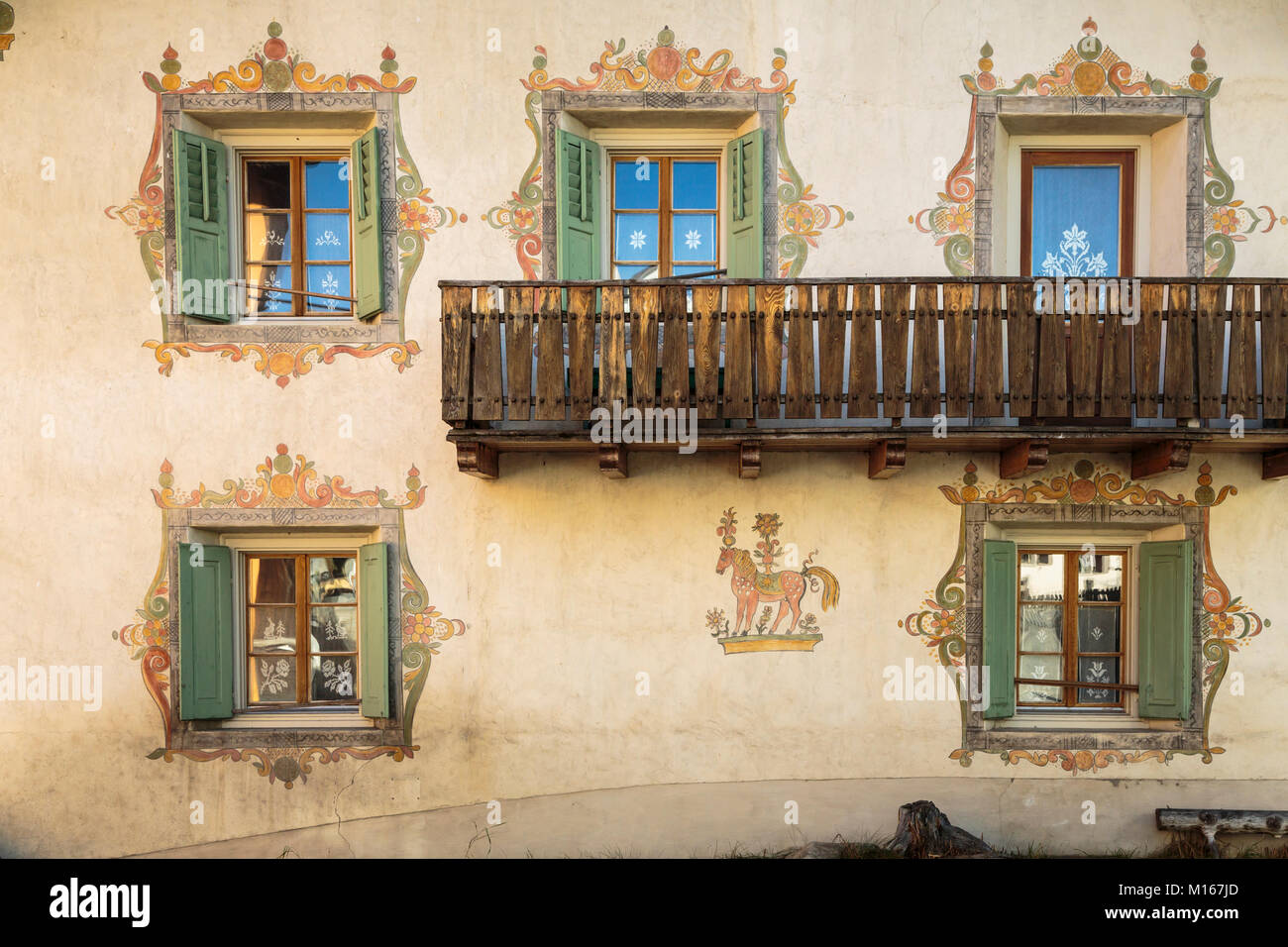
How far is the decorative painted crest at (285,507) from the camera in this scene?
6594 millimetres

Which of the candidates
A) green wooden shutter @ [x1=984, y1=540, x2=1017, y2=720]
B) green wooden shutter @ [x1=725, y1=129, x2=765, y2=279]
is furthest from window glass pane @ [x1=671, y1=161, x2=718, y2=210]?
green wooden shutter @ [x1=984, y1=540, x2=1017, y2=720]

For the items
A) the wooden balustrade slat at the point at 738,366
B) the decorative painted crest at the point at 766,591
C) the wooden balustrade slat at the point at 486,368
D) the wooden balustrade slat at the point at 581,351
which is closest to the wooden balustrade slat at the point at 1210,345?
the decorative painted crest at the point at 766,591

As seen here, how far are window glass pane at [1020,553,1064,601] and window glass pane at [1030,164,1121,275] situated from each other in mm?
2538

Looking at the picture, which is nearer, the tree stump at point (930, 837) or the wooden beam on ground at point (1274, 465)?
the tree stump at point (930, 837)

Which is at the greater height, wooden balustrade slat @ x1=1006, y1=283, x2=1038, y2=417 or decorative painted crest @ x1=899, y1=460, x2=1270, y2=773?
wooden balustrade slat @ x1=1006, y1=283, x2=1038, y2=417

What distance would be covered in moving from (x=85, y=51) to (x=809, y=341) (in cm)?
656

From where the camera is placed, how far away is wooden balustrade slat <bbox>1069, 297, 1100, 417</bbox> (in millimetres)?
6023

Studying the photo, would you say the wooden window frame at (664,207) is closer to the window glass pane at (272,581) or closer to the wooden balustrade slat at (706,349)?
the wooden balustrade slat at (706,349)

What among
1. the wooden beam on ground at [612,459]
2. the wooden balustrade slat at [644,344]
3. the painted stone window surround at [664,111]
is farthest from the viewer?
the painted stone window surround at [664,111]

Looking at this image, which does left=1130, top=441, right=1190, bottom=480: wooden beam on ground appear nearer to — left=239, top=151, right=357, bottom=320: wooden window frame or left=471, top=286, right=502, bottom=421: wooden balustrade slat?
left=471, top=286, right=502, bottom=421: wooden balustrade slat

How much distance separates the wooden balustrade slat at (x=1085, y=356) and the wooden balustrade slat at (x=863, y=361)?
61.1 inches

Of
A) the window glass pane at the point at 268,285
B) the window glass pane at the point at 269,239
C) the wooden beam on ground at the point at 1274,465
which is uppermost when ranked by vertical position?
the window glass pane at the point at 269,239

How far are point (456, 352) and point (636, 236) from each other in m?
2.05

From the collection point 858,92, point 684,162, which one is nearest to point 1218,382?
point 858,92
